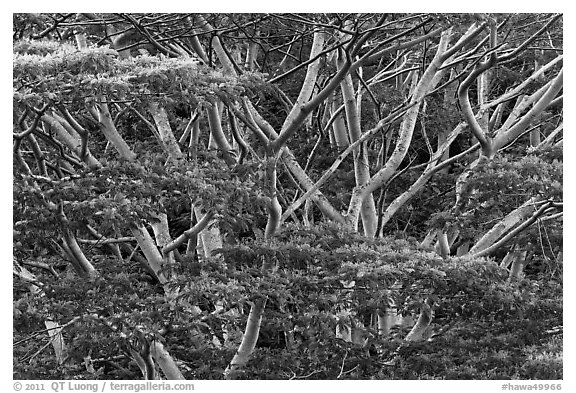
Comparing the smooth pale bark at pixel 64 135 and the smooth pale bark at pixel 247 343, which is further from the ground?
the smooth pale bark at pixel 64 135

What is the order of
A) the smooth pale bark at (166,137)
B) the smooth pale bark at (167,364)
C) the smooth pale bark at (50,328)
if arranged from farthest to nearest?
the smooth pale bark at (166,137)
the smooth pale bark at (167,364)
the smooth pale bark at (50,328)

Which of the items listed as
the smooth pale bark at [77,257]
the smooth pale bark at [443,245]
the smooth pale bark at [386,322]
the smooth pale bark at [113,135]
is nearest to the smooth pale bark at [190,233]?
the smooth pale bark at [77,257]

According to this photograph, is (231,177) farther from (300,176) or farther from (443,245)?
(443,245)

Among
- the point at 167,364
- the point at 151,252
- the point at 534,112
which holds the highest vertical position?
the point at 534,112

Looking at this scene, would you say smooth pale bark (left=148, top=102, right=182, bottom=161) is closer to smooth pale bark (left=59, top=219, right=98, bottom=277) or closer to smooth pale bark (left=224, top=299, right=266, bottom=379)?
smooth pale bark (left=59, top=219, right=98, bottom=277)

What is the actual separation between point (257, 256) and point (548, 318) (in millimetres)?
2529

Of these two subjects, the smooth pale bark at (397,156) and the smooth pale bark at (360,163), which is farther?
the smooth pale bark at (360,163)

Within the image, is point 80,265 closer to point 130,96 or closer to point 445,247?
point 130,96


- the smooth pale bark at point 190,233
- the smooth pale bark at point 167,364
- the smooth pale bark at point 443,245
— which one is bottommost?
the smooth pale bark at point 167,364

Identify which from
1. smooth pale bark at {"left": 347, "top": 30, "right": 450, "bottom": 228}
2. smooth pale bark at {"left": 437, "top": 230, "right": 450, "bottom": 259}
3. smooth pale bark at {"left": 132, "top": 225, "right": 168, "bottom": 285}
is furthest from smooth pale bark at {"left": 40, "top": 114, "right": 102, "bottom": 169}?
smooth pale bark at {"left": 437, "top": 230, "right": 450, "bottom": 259}

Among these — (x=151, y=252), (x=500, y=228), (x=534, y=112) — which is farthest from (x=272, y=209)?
(x=534, y=112)

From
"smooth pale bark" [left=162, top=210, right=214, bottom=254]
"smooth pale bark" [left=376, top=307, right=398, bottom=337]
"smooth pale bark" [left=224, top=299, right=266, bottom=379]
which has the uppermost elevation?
"smooth pale bark" [left=162, top=210, right=214, bottom=254]

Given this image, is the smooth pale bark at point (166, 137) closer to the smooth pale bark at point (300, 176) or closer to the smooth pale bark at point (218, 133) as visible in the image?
the smooth pale bark at point (218, 133)

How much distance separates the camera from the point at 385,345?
7395 millimetres
